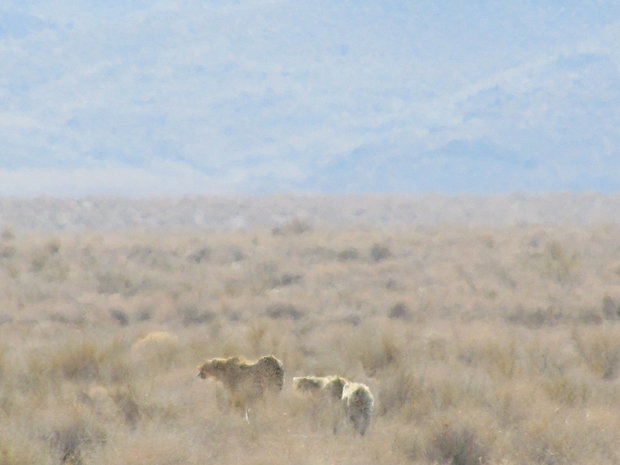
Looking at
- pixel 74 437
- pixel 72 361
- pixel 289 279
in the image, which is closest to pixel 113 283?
pixel 289 279

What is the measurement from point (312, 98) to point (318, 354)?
160m

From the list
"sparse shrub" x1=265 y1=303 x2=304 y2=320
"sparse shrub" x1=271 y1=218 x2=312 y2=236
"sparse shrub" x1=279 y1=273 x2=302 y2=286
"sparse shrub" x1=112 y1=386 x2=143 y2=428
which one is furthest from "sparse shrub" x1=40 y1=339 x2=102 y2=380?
"sparse shrub" x1=271 y1=218 x2=312 y2=236

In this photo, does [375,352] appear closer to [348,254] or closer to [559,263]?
[559,263]

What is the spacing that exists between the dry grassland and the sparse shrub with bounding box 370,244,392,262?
0.17 ft

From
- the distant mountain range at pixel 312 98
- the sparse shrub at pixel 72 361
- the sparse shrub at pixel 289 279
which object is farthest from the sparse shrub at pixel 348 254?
the distant mountain range at pixel 312 98

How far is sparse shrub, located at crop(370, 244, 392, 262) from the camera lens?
71.5ft

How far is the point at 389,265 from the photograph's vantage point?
19.8m

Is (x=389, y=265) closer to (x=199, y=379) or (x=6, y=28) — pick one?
(x=199, y=379)

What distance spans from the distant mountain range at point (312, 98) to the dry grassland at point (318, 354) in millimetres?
114075

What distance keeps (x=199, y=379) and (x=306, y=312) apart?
19.1 feet

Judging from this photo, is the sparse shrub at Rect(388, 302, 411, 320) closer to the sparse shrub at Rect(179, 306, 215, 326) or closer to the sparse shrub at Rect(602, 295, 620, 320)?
the sparse shrub at Rect(179, 306, 215, 326)

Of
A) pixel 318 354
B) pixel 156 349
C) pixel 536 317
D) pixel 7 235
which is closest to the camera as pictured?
pixel 156 349

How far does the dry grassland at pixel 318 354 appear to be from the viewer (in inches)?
267

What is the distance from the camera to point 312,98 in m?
168
